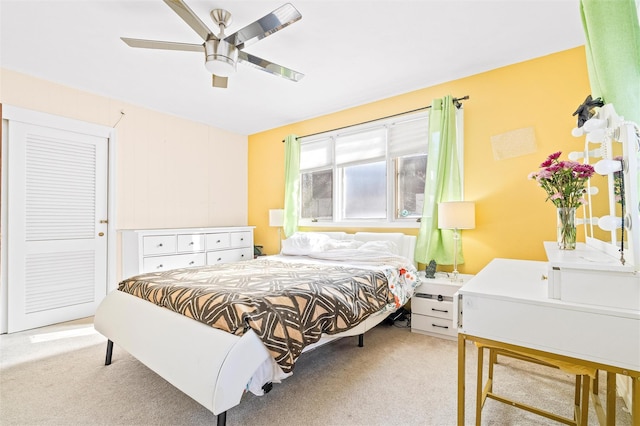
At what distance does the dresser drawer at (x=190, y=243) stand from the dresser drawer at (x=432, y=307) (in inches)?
109

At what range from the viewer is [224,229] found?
4277 millimetres

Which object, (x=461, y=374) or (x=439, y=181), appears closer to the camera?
(x=461, y=374)

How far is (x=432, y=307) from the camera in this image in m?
2.80

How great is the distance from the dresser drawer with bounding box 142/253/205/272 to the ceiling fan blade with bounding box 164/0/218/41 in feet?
8.60

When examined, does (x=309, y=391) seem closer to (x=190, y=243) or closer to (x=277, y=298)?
(x=277, y=298)

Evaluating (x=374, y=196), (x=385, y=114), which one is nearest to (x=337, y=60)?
(x=385, y=114)

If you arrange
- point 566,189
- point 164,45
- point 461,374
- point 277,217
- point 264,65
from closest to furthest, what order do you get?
point 461,374, point 566,189, point 164,45, point 264,65, point 277,217

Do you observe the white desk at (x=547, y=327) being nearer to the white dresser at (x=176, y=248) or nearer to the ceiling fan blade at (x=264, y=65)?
the ceiling fan blade at (x=264, y=65)

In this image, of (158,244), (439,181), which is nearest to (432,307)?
(439,181)

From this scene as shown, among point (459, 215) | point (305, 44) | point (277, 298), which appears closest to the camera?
point (277, 298)

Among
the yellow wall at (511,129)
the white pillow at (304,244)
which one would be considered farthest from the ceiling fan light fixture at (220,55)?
the yellow wall at (511,129)

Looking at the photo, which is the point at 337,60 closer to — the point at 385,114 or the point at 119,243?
the point at 385,114

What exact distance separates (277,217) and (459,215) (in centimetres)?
255

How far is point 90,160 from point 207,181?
4.93 ft
